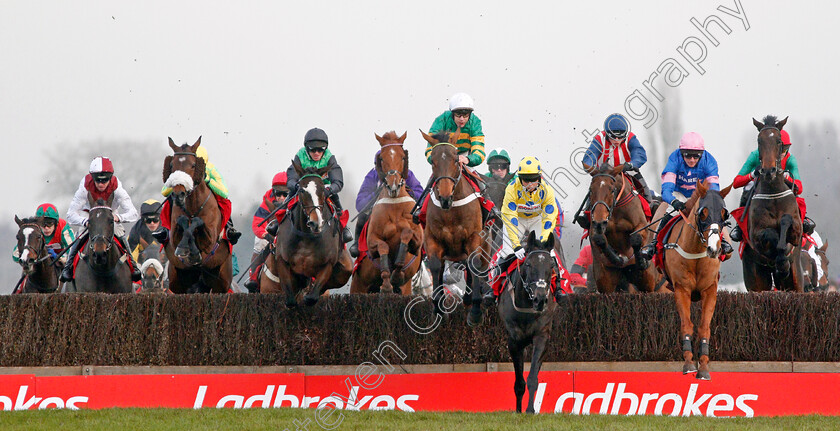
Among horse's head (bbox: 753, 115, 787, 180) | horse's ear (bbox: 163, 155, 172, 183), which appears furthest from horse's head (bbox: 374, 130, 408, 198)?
horse's head (bbox: 753, 115, 787, 180)

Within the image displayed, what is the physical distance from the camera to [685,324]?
10.1 metres

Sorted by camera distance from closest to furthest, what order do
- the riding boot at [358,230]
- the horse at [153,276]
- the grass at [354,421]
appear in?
1. the grass at [354,421]
2. the riding boot at [358,230]
3. the horse at [153,276]

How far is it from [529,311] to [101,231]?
5.11 metres

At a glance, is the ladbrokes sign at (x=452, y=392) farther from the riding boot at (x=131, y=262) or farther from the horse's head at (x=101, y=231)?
the riding boot at (x=131, y=262)

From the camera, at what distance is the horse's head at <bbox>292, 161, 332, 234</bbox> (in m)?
10.9

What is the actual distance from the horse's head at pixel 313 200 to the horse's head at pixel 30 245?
12.8 feet

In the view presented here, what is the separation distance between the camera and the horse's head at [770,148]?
1116cm

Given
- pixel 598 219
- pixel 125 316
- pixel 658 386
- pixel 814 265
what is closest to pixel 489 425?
pixel 658 386

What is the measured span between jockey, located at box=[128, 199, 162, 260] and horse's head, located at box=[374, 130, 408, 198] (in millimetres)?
5016

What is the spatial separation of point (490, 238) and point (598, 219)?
1.20 m

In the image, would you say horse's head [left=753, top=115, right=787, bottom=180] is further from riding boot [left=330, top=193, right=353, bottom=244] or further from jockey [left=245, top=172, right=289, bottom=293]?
jockey [left=245, top=172, right=289, bottom=293]

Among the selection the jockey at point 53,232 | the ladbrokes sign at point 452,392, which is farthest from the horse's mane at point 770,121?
the jockey at point 53,232

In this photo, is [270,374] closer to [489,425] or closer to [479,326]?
[479,326]

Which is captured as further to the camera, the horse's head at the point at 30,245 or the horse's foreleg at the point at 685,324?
the horse's head at the point at 30,245
